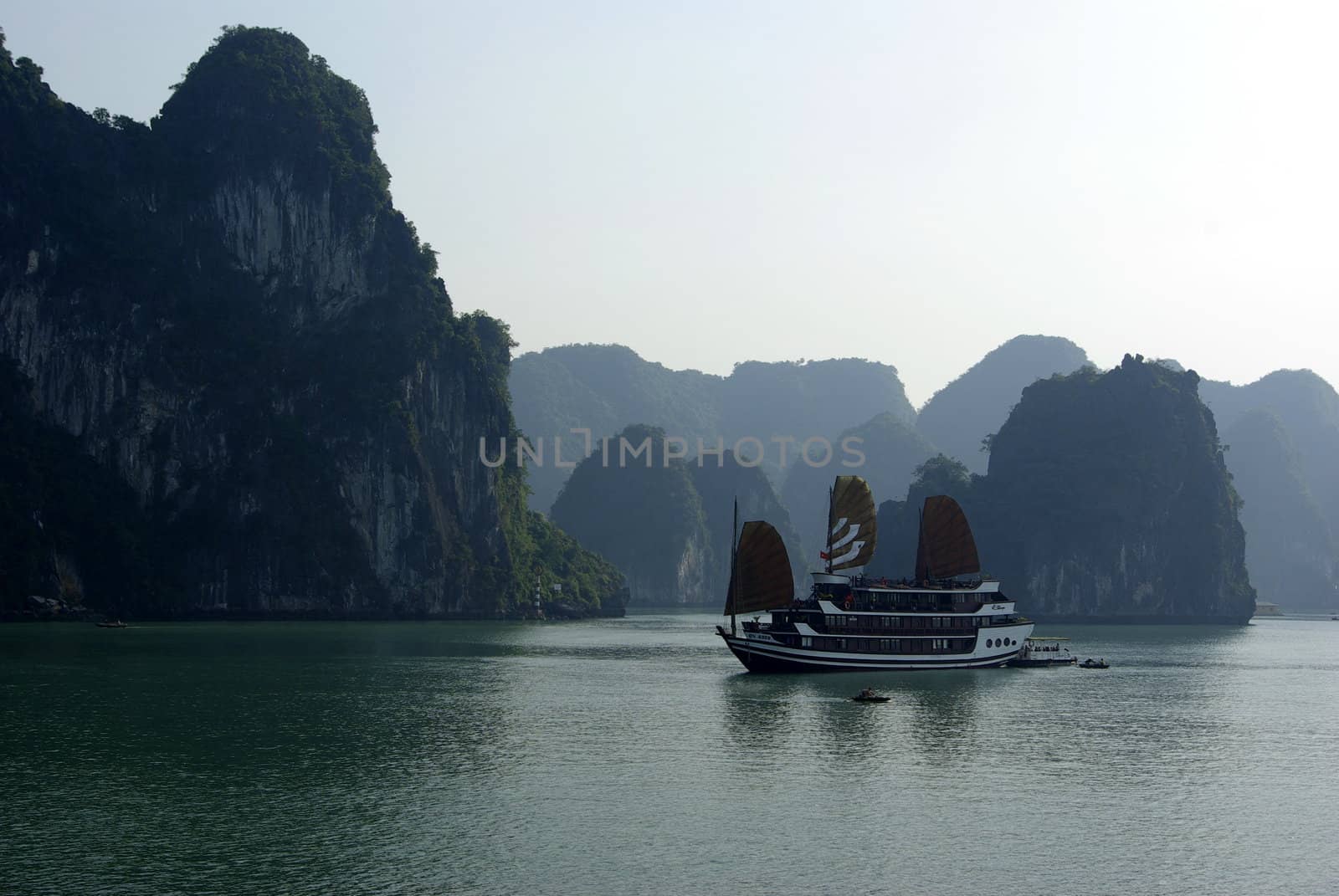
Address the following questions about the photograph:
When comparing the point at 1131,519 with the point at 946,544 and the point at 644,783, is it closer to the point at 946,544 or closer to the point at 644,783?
the point at 946,544

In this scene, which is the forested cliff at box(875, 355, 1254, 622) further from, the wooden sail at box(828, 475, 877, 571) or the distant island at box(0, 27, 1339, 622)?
the wooden sail at box(828, 475, 877, 571)

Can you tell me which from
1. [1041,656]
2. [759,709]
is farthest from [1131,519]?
[759,709]

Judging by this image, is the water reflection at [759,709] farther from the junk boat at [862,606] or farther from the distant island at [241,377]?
the distant island at [241,377]

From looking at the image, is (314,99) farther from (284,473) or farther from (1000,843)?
(1000,843)

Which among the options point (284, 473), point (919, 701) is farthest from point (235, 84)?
point (919, 701)

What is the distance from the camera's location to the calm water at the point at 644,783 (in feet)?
105

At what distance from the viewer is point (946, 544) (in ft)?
281

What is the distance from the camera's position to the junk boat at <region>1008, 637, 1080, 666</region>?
297ft

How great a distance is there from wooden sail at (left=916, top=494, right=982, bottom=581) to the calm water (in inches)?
397

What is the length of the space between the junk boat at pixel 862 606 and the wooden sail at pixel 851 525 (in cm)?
5

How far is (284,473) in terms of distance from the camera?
477 ft

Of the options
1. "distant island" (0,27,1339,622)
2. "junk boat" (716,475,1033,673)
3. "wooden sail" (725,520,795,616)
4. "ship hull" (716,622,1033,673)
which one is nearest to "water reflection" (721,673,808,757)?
"ship hull" (716,622,1033,673)

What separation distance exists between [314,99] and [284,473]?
46.7 meters

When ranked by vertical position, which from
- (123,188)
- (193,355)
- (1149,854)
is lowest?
(1149,854)
